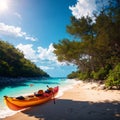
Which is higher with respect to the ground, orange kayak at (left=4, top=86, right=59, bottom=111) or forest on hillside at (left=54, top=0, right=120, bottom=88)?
forest on hillside at (left=54, top=0, right=120, bottom=88)

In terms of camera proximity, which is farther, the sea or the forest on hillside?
the forest on hillside

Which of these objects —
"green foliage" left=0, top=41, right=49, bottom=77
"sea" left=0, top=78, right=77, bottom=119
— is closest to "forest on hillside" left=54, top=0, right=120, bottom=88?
"sea" left=0, top=78, right=77, bottom=119

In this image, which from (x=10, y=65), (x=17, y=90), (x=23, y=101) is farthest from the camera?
(x=10, y=65)

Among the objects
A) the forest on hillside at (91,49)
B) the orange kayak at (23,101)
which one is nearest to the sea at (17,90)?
the orange kayak at (23,101)

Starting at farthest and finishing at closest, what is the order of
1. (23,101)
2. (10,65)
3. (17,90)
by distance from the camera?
(10,65), (17,90), (23,101)

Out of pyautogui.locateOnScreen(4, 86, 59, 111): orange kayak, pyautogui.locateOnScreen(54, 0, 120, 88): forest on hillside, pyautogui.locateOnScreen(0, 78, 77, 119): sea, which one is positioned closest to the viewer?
pyautogui.locateOnScreen(4, 86, 59, 111): orange kayak

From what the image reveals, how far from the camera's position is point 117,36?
19297mm

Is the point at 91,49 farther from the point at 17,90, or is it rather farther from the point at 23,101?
the point at 23,101

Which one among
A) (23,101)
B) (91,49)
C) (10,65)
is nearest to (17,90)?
(91,49)

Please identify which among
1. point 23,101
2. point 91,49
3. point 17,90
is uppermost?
point 91,49

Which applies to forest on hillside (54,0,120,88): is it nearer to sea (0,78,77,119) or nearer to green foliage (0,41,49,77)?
sea (0,78,77,119)

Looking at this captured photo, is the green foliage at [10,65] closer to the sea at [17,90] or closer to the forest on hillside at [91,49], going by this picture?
the sea at [17,90]

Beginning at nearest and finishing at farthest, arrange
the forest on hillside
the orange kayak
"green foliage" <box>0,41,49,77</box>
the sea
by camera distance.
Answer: the orange kayak → the sea → the forest on hillside → "green foliage" <box>0,41,49,77</box>

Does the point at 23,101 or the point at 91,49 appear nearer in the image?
the point at 23,101
